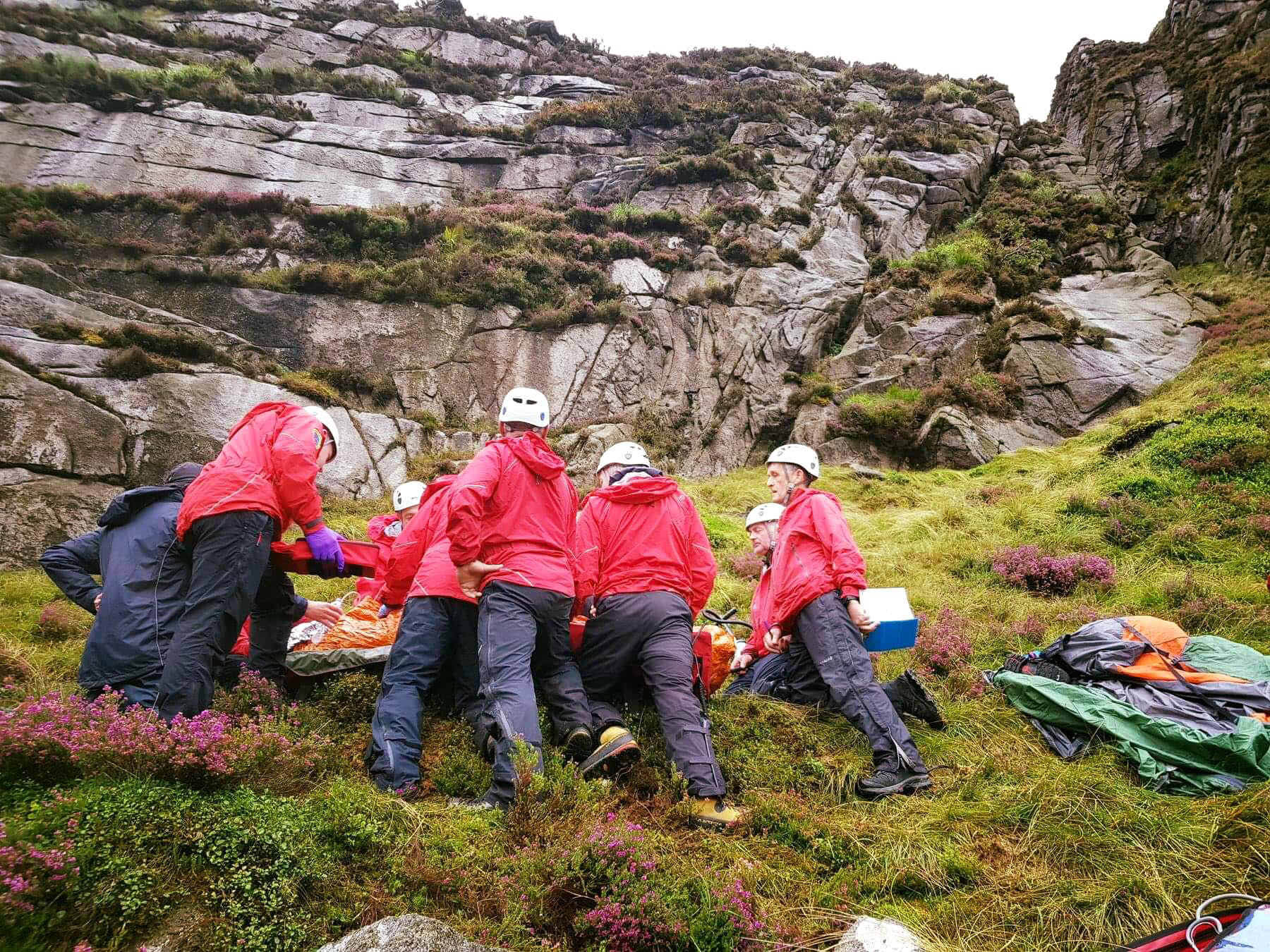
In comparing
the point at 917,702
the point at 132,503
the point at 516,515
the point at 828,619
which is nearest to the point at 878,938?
the point at 828,619

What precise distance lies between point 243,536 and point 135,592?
0.76 meters

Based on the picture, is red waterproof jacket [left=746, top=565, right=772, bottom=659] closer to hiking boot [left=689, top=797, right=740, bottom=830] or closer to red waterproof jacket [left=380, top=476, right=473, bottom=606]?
hiking boot [left=689, top=797, right=740, bottom=830]

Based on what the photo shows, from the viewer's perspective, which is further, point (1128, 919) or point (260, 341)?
point (260, 341)

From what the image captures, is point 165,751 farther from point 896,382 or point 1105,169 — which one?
point 1105,169

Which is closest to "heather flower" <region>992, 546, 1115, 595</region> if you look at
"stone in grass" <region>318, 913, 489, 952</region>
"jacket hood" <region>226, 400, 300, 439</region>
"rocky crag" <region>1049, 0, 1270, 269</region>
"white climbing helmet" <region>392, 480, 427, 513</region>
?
"white climbing helmet" <region>392, 480, 427, 513</region>

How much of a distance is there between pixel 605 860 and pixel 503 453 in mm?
2781

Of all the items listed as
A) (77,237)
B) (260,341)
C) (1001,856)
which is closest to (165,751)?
(1001,856)

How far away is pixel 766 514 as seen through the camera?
6.32m

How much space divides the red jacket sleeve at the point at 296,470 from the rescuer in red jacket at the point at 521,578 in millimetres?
1085

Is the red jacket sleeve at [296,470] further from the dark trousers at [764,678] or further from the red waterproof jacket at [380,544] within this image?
the dark trousers at [764,678]

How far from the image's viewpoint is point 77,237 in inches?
629

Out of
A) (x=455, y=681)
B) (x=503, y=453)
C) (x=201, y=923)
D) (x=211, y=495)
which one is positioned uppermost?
(x=503, y=453)

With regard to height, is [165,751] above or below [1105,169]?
below

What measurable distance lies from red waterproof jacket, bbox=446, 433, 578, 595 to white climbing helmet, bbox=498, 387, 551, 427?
0.66 ft
